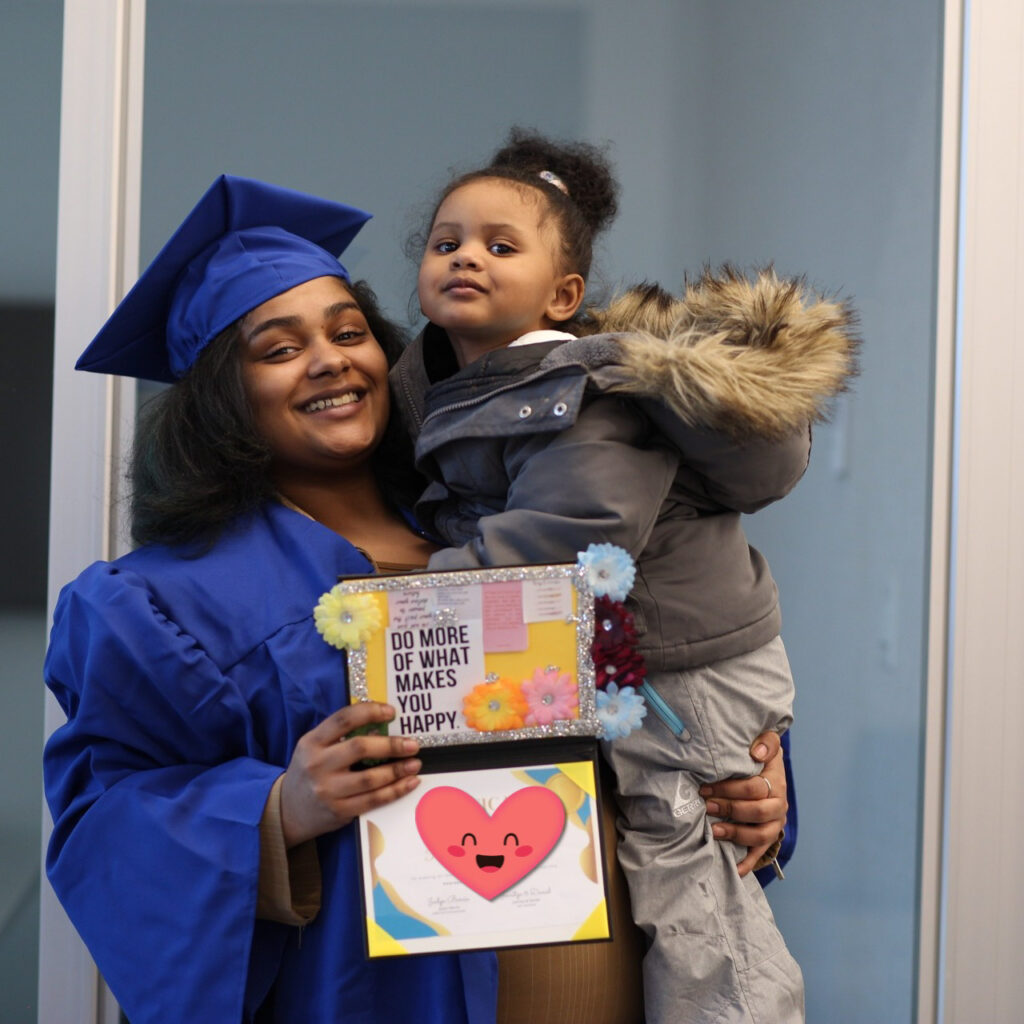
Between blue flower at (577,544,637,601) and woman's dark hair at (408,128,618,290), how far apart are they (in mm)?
593

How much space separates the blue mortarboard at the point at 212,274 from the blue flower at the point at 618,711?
30.4 inches

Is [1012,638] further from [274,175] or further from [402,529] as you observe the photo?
[274,175]

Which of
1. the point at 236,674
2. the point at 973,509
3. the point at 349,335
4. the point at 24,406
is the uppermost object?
the point at 349,335

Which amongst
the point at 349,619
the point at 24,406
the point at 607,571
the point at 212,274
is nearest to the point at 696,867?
the point at 607,571

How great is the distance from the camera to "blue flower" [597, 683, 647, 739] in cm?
127

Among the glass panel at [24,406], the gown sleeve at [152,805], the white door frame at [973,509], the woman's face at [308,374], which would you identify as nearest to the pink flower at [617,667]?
the gown sleeve at [152,805]

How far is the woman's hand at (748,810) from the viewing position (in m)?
1.53

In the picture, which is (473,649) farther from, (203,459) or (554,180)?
(554,180)

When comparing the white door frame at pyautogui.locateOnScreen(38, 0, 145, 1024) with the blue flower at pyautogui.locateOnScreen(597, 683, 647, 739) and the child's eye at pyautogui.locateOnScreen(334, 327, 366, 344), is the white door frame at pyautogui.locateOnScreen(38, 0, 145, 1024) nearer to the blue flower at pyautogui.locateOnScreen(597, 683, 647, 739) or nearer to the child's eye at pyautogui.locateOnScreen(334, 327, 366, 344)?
the child's eye at pyautogui.locateOnScreen(334, 327, 366, 344)

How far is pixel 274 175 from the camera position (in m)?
2.06

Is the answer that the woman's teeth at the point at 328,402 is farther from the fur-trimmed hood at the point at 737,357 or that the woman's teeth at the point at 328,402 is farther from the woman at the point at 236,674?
the fur-trimmed hood at the point at 737,357

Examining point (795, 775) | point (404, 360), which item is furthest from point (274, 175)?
point (795, 775)

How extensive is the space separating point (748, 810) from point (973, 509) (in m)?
0.83

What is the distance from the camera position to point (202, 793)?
146 centimetres
